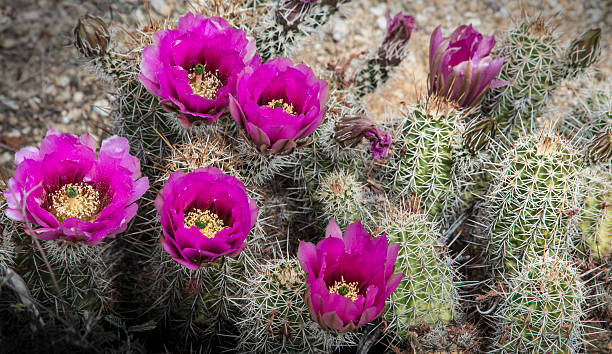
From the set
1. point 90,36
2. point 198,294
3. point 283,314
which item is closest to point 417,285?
point 283,314

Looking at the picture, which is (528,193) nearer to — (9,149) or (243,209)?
(243,209)

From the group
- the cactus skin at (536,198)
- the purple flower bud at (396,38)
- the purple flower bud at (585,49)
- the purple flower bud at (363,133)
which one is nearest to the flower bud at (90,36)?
the purple flower bud at (363,133)

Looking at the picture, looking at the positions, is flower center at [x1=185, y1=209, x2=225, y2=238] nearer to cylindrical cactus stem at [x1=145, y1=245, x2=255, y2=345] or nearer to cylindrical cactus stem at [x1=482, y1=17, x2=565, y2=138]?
cylindrical cactus stem at [x1=145, y1=245, x2=255, y2=345]

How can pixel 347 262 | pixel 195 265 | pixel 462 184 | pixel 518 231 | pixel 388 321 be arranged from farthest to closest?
pixel 462 184 → pixel 518 231 → pixel 388 321 → pixel 347 262 → pixel 195 265

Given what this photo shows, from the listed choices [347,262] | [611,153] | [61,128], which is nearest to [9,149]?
[61,128]

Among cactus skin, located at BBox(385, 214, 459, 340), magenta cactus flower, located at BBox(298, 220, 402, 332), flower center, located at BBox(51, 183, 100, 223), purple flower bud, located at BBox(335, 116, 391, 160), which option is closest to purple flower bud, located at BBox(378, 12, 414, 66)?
purple flower bud, located at BBox(335, 116, 391, 160)
